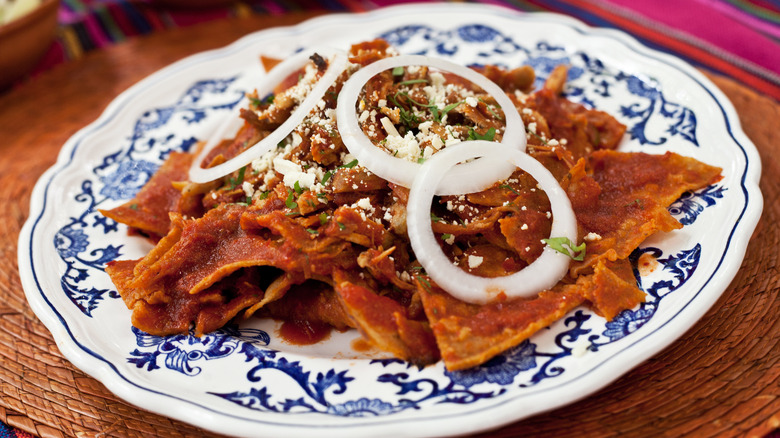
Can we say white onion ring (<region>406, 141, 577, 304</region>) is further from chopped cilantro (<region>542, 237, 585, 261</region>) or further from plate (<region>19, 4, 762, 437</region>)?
plate (<region>19, 4, 762, 437</region>)

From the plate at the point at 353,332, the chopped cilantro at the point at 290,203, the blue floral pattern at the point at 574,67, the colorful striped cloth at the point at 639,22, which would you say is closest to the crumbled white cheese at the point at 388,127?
the chopped cilantro at the point at 290,203

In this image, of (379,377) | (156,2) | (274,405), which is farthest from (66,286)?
(156,2)

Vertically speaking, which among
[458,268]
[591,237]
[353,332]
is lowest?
[353,332]

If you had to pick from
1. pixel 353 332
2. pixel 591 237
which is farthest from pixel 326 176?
pixel 591 237

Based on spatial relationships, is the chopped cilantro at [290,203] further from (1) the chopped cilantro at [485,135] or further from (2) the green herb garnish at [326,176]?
(1) the chopped cilantro at [485,135]

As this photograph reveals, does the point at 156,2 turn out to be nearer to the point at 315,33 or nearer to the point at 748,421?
the point at 315,33

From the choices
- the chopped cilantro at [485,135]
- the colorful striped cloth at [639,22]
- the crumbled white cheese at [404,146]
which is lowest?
the crumbled white cheese at [404,146]

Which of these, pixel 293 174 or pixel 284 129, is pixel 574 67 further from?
pixel 293 174
